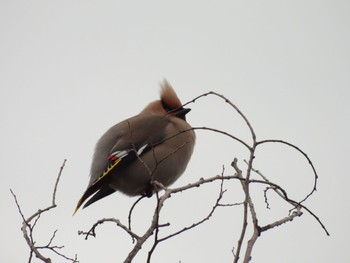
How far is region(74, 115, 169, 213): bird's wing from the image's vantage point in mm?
4914

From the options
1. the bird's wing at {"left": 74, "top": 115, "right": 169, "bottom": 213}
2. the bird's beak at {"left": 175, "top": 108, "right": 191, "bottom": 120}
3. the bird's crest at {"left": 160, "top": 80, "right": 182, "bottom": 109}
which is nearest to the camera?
the bird's wing at {"left": 74, "top": 115, "right": 169, "bottom": 213}

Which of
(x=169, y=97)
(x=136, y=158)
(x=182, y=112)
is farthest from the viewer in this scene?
(x=169, y=97)

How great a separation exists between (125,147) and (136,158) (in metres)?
0.13

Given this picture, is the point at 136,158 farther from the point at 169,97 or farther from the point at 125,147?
the point at 169,97

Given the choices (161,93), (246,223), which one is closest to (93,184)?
(161,93)

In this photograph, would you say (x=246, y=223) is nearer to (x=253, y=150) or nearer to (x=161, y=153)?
(x=253, y=150)

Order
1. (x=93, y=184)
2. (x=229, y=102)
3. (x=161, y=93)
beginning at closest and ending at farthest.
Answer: (x=229, y=102) → (x=93, y=184) → (x=161, y=93)

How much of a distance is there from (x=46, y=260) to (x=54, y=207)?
19.2 inches

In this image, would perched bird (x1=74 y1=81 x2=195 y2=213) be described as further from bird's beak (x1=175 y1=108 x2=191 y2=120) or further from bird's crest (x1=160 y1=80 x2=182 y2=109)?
bird's crest (x1=160 y1=80 x2=182 y2=109)

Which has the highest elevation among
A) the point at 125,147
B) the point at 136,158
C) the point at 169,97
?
the point at 169,97

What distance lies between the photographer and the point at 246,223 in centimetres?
214

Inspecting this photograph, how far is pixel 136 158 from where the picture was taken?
198 inches

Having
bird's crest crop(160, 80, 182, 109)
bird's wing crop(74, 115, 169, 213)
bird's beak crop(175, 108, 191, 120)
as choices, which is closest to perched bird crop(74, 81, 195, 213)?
bird's wing crop(74, 115, 169, 213)

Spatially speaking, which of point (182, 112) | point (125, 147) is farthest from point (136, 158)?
point (182, 112)
